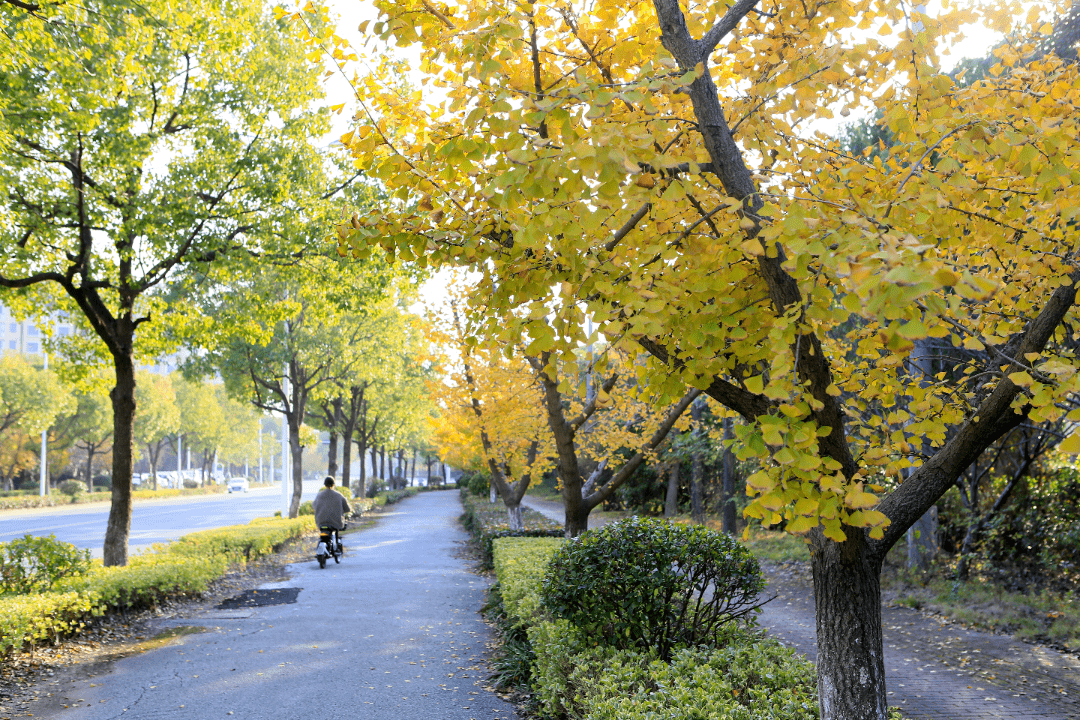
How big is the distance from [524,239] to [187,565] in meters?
8.99

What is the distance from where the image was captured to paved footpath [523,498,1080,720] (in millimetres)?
5434

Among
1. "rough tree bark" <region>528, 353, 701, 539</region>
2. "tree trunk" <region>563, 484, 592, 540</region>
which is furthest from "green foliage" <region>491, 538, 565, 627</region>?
"rough tree bark" <region>528, 353, 701, 539</region>

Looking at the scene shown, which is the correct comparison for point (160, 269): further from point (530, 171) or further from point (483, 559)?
point (530, 171)

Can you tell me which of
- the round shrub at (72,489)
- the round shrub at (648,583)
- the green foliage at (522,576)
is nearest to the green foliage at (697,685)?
the round shrub at (648,583)

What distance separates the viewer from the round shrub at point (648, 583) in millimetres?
4766

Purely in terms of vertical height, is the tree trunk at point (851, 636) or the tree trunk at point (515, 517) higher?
the tree trunk at point (851, 636)

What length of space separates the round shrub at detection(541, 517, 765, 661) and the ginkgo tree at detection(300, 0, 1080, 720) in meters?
1.80

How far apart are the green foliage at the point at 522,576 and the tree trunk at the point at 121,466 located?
504 cm

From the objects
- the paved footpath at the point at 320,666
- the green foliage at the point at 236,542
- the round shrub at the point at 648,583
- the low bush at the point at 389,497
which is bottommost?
the low bush at the point at 389,497

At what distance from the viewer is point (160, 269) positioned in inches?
395

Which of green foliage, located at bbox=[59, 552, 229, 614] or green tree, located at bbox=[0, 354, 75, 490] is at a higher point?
green tree, located at bbox=[0, 354, 75, 490]

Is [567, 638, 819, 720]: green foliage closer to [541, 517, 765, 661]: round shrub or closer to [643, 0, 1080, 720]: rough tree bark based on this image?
[541, 517, 765, 661]: round shrub

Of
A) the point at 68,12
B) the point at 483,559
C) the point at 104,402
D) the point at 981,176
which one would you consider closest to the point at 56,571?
the point at 68,12

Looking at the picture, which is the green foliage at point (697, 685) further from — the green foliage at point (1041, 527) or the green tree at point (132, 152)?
the green tree at point (132, 152)
